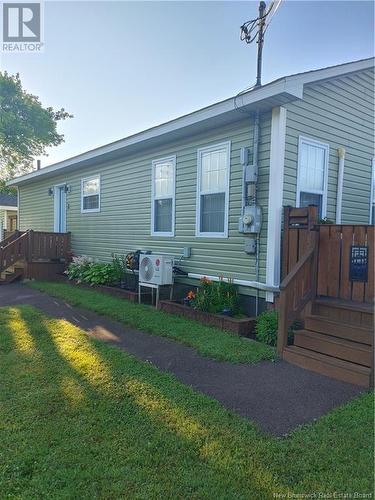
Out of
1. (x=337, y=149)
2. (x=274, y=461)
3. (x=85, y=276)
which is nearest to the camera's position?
(x=274, y=461)

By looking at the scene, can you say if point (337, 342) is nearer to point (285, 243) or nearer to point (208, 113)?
point (285, 243)

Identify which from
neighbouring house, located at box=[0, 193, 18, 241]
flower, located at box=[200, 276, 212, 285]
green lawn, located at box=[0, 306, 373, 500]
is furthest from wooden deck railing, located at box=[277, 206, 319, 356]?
neighbouring house, located at box=[0, 193, 18, 241]

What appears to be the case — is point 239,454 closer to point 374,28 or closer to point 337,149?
point 337,149

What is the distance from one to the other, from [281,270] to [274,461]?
3.26 m

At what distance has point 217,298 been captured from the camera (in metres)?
5.69

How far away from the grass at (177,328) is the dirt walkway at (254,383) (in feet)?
0.47

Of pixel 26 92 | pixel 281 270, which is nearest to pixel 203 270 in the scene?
pixel 281 270

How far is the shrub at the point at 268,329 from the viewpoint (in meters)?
4.66

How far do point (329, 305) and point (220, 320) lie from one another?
159cm

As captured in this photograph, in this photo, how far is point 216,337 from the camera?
479 cm

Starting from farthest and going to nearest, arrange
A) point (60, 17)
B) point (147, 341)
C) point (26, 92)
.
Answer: point (26, 92) → point (60, 17) → point (147, 341)

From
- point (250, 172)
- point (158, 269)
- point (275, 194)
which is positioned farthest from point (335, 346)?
point (158, 269)

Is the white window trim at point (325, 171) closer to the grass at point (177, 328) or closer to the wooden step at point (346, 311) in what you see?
the wooden step at point (346, 311)

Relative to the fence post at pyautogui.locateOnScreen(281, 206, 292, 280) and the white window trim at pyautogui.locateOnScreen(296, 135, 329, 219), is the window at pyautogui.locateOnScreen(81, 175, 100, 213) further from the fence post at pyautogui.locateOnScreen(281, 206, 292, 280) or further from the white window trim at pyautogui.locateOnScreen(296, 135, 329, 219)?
the fence post at pyautogui.locateOnScreen(281, 206, 292, 280)
